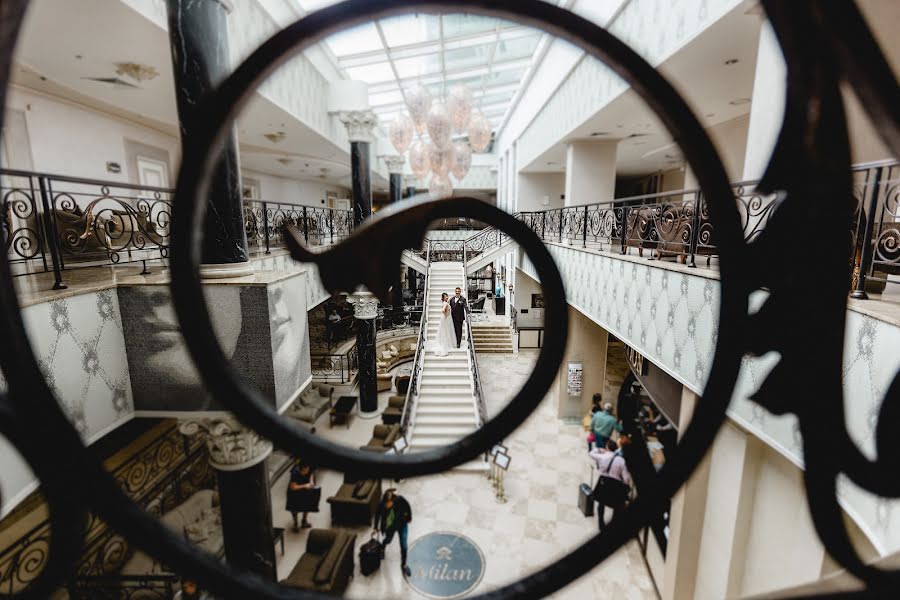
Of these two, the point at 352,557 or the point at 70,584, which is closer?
the point at 70,584

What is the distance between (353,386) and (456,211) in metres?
14.5

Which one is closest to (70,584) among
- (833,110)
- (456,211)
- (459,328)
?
(456,211)

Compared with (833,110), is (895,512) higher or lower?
lower

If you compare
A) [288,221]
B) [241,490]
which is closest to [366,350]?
[241,490]

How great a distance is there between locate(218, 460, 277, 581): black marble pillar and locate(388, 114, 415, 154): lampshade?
9.74 metres

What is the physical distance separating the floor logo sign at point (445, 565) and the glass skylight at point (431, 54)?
10.6 m

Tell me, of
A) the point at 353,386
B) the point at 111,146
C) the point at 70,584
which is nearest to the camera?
the point at 70,584

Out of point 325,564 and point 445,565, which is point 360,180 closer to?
point 325,564

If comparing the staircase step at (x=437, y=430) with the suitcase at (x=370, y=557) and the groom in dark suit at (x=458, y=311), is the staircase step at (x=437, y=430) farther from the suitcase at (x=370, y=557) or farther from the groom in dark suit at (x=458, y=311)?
the suitcase at (x=370, y=557)

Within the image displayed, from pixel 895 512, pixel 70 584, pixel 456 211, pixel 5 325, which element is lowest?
pixel 70 584

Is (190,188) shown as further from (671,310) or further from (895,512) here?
(671,310)

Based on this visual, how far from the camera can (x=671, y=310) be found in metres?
5.03

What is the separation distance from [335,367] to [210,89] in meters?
13.4

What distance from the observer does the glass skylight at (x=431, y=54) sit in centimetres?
1253
